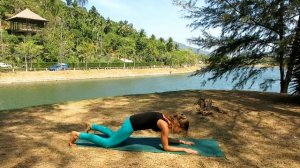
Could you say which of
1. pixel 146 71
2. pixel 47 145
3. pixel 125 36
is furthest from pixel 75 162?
pixel 125 36

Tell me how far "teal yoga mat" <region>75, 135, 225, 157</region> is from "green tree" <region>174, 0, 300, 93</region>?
7.01 m

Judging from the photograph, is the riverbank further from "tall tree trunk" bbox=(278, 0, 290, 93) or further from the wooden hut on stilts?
"tall tree trunk" bbox=(278, 0, 290, 93)

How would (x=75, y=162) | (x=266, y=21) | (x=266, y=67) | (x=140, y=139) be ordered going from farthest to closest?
(x=266, y=67)
(x=266, y=21)
(x=140, y=139)
(x=75, y=162)

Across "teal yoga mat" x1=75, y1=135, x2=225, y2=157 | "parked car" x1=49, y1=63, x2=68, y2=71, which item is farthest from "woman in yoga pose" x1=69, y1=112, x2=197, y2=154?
"parked car" x1=49, y1=63, x2=68, y2=71

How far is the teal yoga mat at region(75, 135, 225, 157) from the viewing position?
539 cm

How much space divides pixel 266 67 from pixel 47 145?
1050cm

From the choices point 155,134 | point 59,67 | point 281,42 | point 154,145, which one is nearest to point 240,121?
point 155,134

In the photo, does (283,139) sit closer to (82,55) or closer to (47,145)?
(47,145)

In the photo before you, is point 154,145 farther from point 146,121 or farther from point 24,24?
point 24,24

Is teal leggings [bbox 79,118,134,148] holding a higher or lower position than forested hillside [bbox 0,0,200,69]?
lower

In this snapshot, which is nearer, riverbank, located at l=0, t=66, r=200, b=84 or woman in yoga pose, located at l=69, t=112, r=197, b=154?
woman in yoga pose, located at l=69, t=112, r=197, b=154

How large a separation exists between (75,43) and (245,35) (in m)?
57.7

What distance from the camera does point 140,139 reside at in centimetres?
607

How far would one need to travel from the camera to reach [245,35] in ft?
44.2
